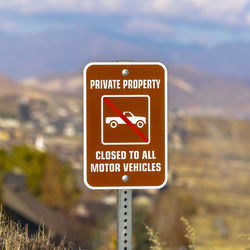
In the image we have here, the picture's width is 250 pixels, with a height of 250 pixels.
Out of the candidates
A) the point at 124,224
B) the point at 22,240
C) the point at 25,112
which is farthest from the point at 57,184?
the point at 124,224

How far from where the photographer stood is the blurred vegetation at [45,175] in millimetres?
106500

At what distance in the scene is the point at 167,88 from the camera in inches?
172

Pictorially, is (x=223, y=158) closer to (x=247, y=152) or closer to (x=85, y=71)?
(x=247, y=152)

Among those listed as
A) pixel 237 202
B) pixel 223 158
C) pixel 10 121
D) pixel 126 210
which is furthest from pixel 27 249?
pixel 223 158

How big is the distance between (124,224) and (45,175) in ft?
350

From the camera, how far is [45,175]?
360 ft

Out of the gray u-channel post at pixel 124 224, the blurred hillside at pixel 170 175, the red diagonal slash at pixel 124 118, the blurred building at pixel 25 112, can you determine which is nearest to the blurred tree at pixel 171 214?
the blurred hillside at pixel 170 175

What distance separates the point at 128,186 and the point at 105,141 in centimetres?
32

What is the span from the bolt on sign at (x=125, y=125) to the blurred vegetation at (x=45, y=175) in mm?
100957

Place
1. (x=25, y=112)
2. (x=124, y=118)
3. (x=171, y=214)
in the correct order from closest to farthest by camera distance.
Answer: (x=124, y=118)
(x=171, y=214)
(x=25, y=112)

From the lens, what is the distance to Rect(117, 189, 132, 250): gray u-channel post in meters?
4.27

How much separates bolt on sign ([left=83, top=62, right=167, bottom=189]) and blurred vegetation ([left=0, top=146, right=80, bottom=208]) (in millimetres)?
100957

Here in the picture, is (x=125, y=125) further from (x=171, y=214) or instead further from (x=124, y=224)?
(x=171, y=214)

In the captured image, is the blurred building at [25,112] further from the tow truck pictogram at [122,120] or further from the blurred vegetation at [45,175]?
the tow truck pictogram at [122,120]
